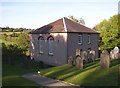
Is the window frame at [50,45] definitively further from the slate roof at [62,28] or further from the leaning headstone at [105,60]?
the leaning headstone at [105,60]

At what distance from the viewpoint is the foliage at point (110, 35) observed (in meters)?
50.4

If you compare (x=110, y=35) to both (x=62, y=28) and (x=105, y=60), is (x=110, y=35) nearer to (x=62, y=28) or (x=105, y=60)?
(x=62, y=28)

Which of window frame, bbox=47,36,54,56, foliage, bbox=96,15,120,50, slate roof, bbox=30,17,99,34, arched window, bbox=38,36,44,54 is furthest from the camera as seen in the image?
foliage, bbox=96,15,120,50

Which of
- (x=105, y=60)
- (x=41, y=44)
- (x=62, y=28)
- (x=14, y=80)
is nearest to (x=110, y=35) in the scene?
(x=62, y=28)

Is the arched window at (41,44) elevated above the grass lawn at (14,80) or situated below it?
above

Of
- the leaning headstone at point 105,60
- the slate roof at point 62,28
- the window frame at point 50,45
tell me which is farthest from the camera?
the window frame at point 50,45

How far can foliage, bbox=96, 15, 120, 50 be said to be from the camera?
165 ft

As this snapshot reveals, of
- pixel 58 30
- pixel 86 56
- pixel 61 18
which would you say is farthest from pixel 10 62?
pixel 86 56

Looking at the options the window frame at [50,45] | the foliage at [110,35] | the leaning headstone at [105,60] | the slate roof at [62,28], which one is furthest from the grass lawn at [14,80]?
the foliage at [110,35]

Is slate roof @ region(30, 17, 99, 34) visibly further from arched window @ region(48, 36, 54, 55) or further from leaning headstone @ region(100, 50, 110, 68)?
leaning headstone @ region(100, 50, 110, 68)

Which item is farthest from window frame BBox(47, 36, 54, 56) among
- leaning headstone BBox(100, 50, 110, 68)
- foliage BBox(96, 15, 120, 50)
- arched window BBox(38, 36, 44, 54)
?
leaning headstone BBox(100, 50, 110, 68)

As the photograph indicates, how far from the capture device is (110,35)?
168 feet

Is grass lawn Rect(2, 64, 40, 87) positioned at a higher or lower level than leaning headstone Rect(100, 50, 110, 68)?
lower

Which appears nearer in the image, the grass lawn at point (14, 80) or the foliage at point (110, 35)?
the grass lawn at point (14, 80)
